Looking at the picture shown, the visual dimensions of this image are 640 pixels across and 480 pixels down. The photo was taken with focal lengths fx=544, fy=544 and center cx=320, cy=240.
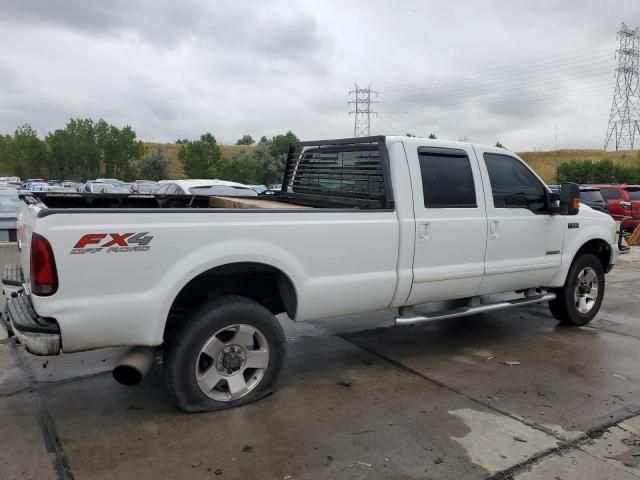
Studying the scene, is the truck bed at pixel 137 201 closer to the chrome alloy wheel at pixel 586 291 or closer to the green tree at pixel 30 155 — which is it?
the chrome alloy wheel at pixel 586 291

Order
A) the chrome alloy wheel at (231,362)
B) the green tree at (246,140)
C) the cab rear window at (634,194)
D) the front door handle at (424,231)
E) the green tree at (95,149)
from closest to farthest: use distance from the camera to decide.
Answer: the chrome alloy wheel at (231,362) < the front door handle at (424,231) < the cab rear window at (634,194) < the green tree at (95,149) < the green tree at (246,140)

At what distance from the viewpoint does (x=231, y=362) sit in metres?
3.91

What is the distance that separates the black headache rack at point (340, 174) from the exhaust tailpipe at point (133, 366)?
213 centimetres

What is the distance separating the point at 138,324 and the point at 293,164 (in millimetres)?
3182

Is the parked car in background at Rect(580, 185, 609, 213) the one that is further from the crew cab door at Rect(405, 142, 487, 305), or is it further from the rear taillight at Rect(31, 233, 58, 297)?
the rear taillight at Rect(31, 233, 58, 297)

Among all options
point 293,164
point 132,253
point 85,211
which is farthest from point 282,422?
point 293,164

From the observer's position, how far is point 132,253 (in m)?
3.37

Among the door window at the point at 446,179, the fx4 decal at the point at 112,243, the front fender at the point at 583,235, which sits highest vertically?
the door window at the point at 446,179

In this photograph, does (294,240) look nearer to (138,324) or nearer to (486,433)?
(138,324)

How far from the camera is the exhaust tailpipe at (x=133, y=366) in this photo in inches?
140

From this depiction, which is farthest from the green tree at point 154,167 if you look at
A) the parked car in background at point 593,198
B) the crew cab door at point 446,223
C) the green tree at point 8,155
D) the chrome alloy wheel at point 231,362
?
the chrome alloy wheel at point 231,362

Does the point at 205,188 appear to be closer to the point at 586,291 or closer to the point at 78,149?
the point at 586,291

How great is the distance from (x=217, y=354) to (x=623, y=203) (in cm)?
1651

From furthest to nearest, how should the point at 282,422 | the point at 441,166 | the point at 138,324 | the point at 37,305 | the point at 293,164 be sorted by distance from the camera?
the point at 293,164 < the point at 441,166 < the point at 282,422 < the point at 138,324 < the point at 37,305
